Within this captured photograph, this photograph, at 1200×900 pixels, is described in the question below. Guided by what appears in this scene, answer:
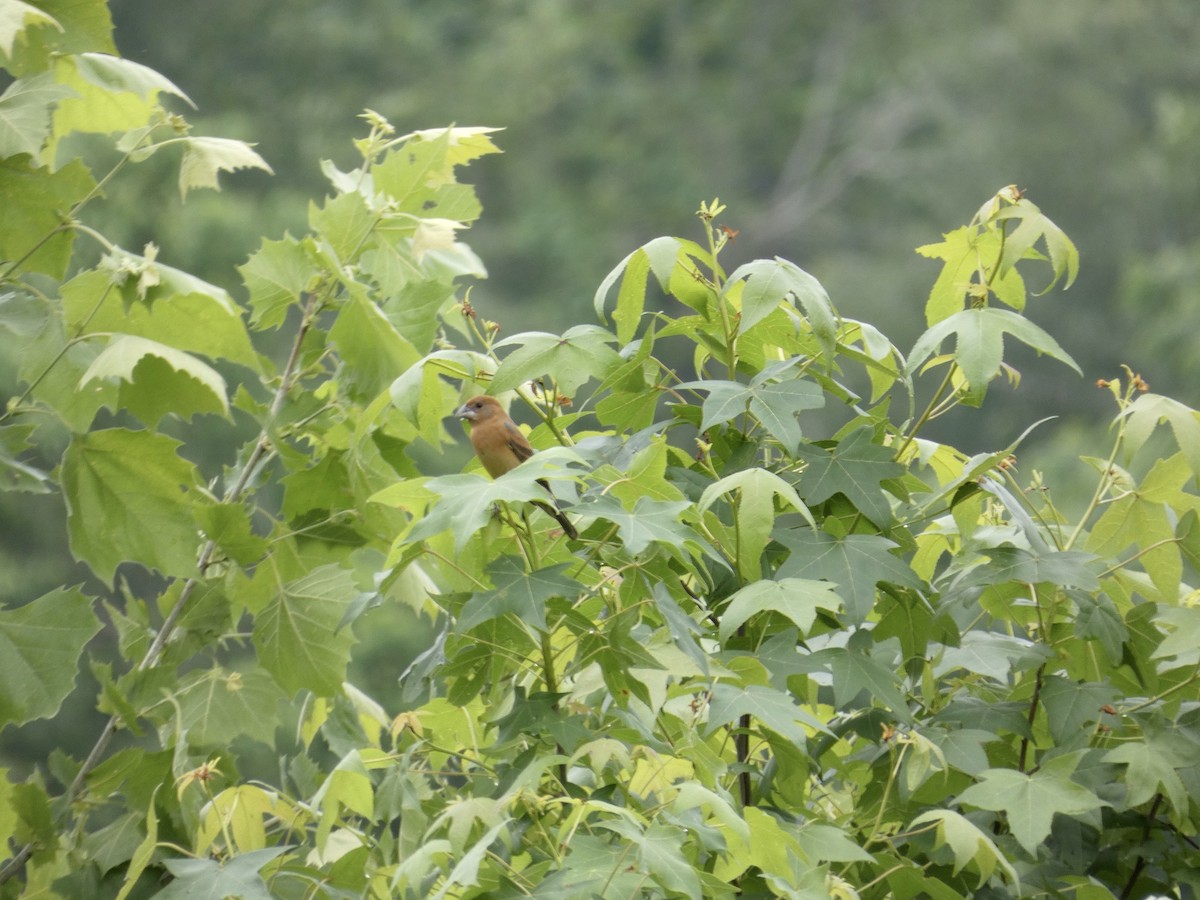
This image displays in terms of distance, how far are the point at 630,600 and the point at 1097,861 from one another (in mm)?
707

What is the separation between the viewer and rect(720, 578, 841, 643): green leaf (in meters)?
1.63

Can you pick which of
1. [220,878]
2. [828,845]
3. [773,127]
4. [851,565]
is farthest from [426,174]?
[773,127]

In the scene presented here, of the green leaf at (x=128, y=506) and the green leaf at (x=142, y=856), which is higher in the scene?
the green leaf at (x=128, y=506)

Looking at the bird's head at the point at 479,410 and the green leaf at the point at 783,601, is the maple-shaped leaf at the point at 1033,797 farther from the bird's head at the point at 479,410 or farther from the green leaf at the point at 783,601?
the bird's head at the point at 479,410

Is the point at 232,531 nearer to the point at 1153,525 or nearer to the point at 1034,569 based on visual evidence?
the point at 1034,569

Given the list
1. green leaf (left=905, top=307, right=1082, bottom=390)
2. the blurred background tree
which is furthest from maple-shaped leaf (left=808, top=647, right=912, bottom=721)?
the blurred background tree

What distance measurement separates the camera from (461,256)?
2764 millimetres

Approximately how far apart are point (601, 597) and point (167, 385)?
2.41ft

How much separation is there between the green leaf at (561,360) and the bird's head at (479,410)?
50 cm

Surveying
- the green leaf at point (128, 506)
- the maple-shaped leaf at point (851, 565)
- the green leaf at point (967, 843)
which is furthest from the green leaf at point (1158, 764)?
the green leaf at point (128, 506)

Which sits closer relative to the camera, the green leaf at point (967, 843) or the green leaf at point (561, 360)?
the green leaf at point (967, 843)

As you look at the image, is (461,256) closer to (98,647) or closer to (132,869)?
(132,869)

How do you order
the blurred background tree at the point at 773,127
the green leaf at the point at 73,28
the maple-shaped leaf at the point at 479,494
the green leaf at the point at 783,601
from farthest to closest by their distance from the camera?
the blurred background tree at the point at 773,127
the green leaf at the point at 73,28
the green leaf at the point at 783,601
the maple-shaped leaf at the point at 479,494

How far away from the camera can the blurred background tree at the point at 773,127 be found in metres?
14.3
